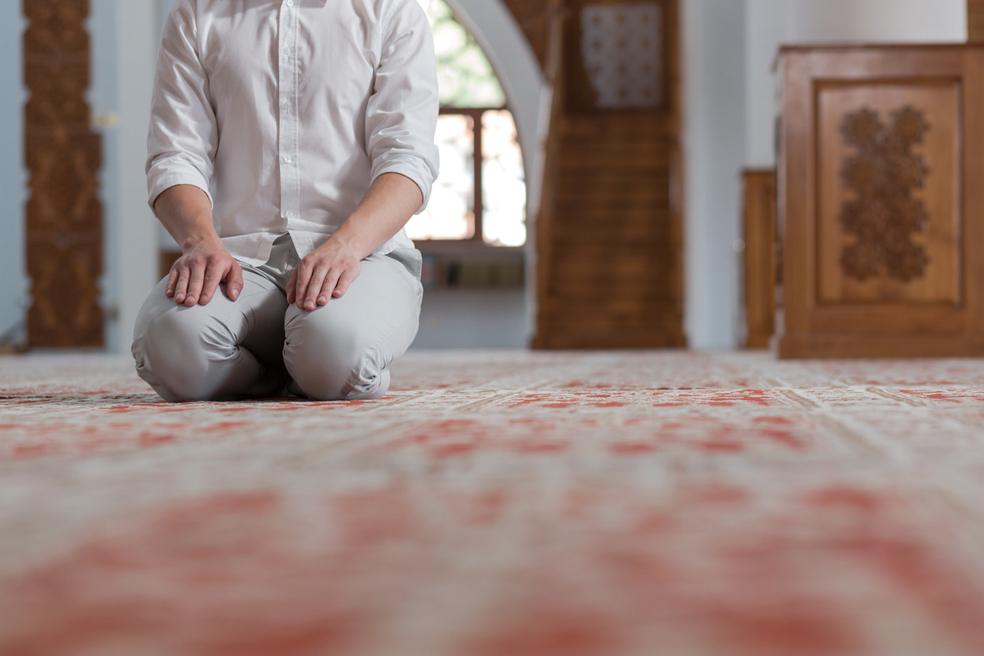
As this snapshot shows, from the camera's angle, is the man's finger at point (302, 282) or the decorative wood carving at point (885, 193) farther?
the decorative wood carving at point (885, 193)

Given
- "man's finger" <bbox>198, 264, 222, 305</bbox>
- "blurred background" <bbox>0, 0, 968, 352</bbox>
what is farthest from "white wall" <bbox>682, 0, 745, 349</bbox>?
"man's finger" <bbox>198, 264, 222, 305</bbox>

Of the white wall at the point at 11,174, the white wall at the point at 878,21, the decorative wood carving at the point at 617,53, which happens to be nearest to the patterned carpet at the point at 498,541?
the white wall at the point at 878,21

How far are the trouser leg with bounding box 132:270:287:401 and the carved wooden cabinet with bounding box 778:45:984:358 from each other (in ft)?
9.07

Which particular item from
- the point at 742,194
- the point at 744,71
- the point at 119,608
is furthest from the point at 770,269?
the point at 119,608

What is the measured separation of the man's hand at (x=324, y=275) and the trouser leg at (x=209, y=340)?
0.13 metres

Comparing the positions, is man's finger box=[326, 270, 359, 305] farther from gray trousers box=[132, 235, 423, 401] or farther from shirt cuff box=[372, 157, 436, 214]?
shirt cuff box=[372, 157, 436, 214]

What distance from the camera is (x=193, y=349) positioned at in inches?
64.1

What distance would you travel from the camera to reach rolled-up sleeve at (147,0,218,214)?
1.86m

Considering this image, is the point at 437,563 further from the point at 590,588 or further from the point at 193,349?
the point at 193,349

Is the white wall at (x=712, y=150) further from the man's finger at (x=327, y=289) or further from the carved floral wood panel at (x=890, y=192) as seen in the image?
the man's finger at (x=327, y=289)

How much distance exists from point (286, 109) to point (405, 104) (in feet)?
0.76

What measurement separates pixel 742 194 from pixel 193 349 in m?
6.14

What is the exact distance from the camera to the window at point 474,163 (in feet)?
36.7

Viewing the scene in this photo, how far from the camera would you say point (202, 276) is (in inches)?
64.0
